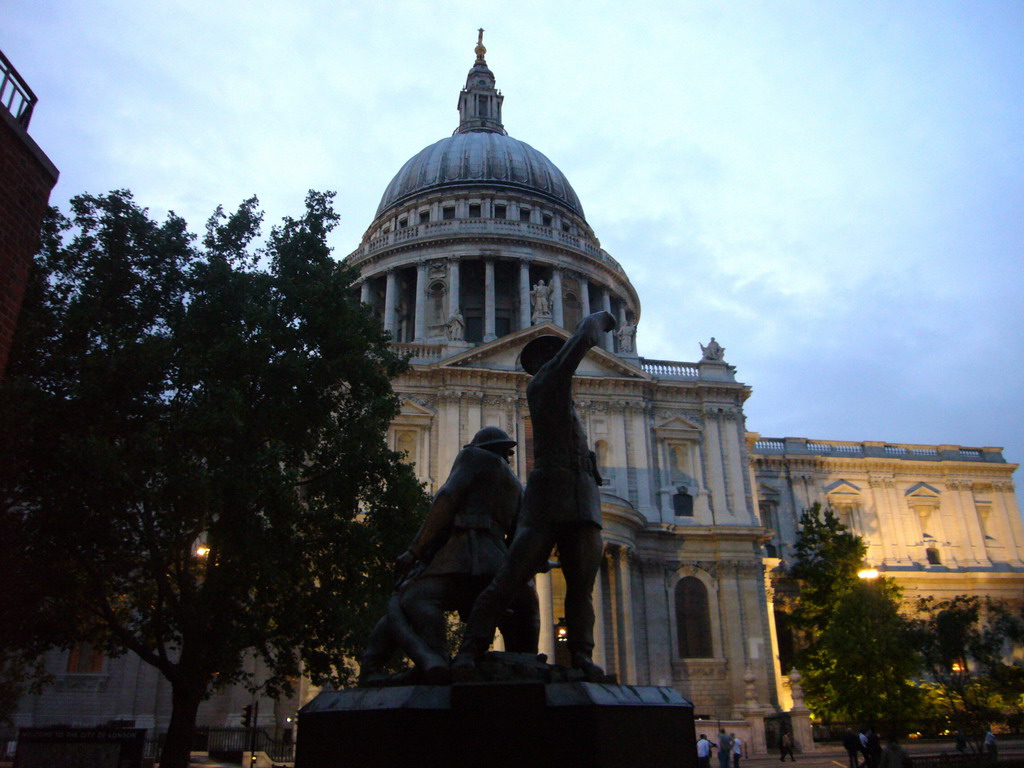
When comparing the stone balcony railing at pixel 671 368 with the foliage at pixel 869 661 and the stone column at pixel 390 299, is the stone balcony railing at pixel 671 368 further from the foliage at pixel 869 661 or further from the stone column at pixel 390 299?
the stone column at pixel 390 299

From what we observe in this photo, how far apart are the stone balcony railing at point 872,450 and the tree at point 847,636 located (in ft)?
23.0

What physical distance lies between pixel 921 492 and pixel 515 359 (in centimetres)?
2975

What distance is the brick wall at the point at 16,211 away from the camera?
1077cm

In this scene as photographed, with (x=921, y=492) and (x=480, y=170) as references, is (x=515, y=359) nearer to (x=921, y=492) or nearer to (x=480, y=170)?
(x=480, y=170)

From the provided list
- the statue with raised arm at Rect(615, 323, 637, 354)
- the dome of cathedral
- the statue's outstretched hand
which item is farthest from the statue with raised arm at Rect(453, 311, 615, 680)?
the dome of cathedral

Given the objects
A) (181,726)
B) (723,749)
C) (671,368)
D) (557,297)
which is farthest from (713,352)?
(181,726)

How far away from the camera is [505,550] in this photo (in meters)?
6.81

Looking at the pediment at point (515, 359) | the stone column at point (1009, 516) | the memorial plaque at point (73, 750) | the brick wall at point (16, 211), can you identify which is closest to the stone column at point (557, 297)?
the pediment at point (515, 359)

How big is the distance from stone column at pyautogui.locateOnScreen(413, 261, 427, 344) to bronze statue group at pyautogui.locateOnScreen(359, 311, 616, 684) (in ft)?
138

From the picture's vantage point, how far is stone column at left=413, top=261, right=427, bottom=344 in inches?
1956

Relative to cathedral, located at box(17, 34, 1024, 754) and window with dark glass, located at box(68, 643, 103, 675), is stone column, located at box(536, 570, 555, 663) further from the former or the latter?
window with dark glass, located at box(68, 643, 103, 675)

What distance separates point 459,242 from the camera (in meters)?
53.1

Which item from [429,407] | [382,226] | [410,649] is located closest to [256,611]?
[410,649]

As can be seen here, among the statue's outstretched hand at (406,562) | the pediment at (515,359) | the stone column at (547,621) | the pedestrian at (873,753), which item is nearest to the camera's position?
the statue's outstretched hand at (406,562)
